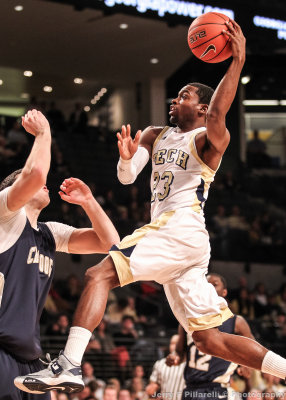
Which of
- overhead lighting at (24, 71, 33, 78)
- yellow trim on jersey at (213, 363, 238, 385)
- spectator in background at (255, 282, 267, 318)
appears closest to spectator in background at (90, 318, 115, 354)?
spectator in background at (255, 282, 267, 318)

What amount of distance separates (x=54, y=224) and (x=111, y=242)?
43 cm

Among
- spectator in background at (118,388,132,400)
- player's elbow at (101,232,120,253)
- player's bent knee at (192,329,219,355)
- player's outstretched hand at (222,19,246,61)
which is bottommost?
spectator in background at (118,388,132,400)

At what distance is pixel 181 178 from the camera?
4887 millimetres

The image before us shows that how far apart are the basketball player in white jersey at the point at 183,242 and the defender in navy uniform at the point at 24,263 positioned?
0.28 m

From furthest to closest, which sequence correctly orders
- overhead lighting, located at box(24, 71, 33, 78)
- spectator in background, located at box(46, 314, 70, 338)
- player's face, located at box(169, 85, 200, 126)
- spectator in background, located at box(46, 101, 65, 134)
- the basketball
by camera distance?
overhead lighting, located at box(24, 71, 33, 78), spectator in background, located at box(46, 101, 65, 134), spectator in background, located at box(46, 314, 70, 338), player's face, located at box(169, 85, 200, 126), the basketball

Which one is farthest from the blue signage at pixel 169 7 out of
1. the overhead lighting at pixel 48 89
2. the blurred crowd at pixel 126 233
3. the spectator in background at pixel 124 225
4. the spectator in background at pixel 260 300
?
the overhead lighting at pixel 48 89

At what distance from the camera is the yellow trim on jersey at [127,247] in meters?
4.50

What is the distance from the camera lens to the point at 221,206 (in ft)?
52.5

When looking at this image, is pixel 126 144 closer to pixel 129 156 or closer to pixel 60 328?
pixel 129 156

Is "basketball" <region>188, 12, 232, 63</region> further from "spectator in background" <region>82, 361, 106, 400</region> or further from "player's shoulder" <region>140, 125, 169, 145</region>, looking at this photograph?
"spectator in background" <region>82, 361, 106, 400</region>

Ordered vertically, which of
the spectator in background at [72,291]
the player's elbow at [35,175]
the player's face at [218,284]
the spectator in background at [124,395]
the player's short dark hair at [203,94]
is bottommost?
the spectator in background at [124,395]

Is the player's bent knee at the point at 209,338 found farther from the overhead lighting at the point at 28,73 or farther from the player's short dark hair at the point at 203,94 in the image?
the overhead lighting at the point at 28,73

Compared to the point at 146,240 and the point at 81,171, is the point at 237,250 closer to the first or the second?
the point at 81,171

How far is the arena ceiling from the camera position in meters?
14.4
